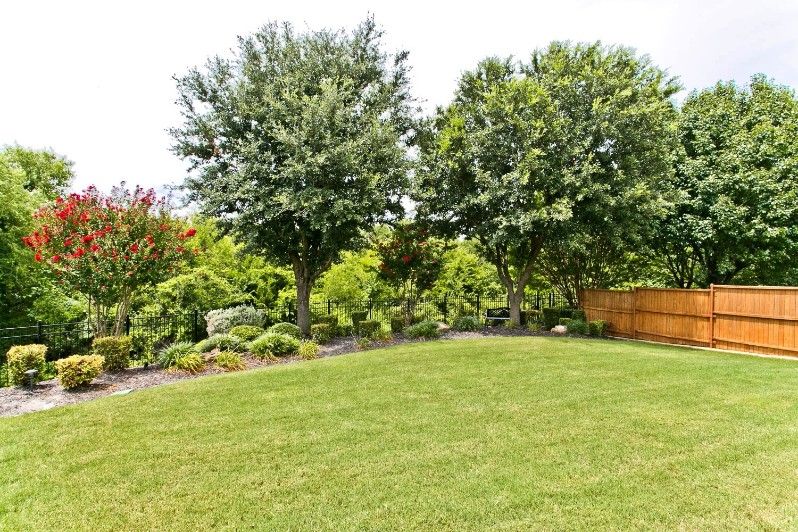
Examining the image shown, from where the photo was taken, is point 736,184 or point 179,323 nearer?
point 179,323

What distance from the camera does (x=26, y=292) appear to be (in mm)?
14922

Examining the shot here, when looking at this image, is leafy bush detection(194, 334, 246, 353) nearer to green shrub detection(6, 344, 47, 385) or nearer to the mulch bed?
the mulch bed

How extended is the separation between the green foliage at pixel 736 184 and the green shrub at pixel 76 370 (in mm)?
15004

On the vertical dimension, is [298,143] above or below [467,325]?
above

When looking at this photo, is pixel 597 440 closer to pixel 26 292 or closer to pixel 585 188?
pixel 585 188

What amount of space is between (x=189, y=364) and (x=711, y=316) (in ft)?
43.1

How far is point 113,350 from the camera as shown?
8102 millimetres

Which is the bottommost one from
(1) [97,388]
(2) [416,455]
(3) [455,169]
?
(1) [97,388]

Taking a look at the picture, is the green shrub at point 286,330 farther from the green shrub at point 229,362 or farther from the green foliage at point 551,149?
the green foliage at point 551,149

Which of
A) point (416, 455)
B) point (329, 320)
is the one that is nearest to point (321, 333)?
point (329, 320)

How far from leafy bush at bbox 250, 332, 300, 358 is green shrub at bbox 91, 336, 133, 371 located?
238 centimetres

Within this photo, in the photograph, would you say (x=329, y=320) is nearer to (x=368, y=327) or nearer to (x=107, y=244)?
(x=368, y=327)

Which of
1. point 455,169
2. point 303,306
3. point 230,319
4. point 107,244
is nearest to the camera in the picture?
point 107,244

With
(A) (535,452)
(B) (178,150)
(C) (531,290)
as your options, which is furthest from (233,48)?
(C) (531,290)
